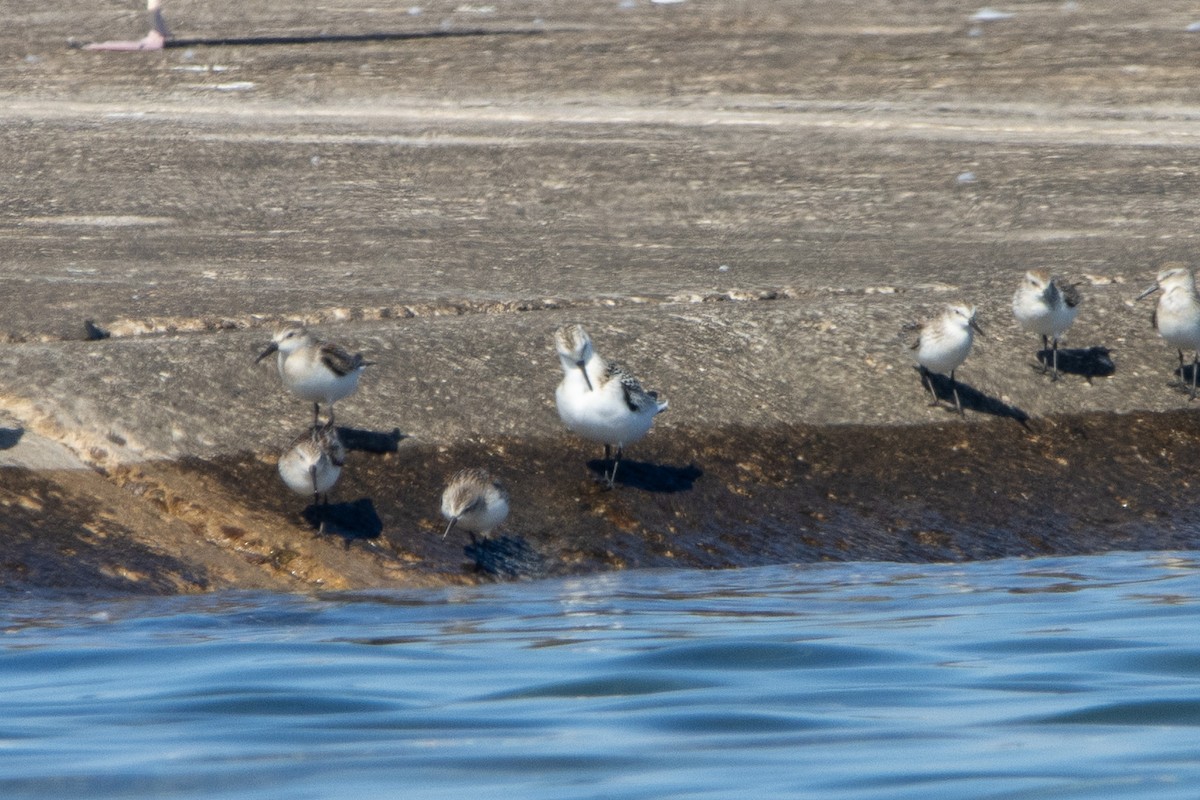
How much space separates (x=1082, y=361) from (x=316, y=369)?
3890mm

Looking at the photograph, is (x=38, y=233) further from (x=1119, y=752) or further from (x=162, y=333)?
(x=1119, y=752)

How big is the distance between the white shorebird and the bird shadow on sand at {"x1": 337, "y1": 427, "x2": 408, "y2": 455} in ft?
33.6

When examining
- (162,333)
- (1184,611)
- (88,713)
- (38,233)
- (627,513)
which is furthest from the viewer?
(38,233)

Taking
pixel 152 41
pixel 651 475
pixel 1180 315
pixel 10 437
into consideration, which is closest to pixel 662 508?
pixel 651 475

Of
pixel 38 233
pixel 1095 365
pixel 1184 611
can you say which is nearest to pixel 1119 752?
pixel 1184 611

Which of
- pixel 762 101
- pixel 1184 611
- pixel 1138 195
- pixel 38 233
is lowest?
pixel 1184 611

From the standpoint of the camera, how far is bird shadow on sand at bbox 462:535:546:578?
784cm

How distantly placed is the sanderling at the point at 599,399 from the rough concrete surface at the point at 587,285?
0.21 m

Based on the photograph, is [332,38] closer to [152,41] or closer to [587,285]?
[152,41]

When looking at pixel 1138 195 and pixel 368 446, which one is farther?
pixel 1138 195

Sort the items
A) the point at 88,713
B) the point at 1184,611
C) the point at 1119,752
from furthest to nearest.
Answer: the point at 1184,611, the point at 88,713, the point at 1119,752

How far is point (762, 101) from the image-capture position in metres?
15.9

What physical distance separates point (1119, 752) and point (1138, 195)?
8.32 m

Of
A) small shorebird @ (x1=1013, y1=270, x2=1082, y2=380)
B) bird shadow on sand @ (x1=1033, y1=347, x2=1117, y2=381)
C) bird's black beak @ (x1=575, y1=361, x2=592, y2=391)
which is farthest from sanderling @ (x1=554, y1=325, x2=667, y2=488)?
bird shadow on sand @ (x1=1033, y1=347, x2=1117, y2=381)
